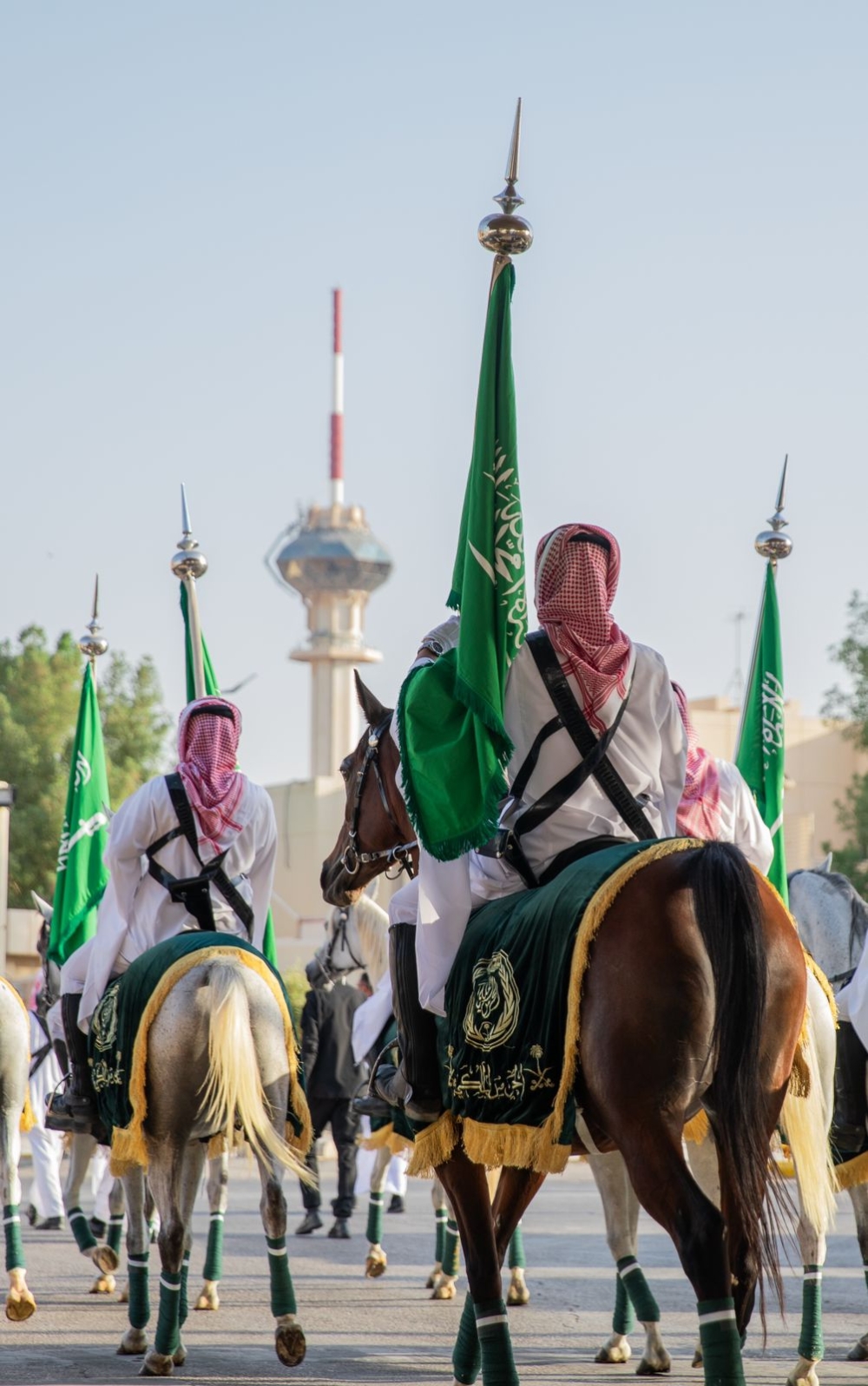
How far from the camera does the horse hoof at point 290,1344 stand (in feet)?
25.7

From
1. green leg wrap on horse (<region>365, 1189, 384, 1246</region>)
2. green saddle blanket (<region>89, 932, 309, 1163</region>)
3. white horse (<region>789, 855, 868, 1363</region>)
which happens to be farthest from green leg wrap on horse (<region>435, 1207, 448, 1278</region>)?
green saddle blanket (<region>89, 932, 309, 1163</region>)

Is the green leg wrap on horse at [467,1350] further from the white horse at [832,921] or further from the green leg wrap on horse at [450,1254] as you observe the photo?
the green leg wrap on horse at [450,1254]

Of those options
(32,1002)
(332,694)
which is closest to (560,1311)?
(32,1002)

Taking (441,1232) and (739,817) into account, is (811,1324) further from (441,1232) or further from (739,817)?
(441,1232)

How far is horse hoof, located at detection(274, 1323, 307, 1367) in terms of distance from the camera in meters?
7.85

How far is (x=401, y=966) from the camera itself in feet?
20.9

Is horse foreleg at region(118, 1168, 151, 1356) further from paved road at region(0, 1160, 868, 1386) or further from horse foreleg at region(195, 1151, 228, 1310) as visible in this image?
horse foreleg at region(195, 1151, 228, 1310)

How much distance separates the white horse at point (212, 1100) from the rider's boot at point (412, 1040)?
4.76ft

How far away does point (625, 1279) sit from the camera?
8.27m

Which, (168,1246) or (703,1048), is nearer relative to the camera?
(703,1048)

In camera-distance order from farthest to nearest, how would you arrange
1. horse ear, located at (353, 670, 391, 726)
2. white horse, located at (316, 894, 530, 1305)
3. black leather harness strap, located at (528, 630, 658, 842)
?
white horse, located at (316, 894, 530, 1305) < horse ear, located at (353, 670, 391, 726) < black leather harness strap, located at (528, 630, 658, 842)

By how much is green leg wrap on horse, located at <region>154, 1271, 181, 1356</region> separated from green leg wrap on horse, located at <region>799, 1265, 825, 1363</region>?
2603 millimetres

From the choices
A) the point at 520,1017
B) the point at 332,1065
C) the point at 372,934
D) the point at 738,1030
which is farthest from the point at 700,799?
the point at 332,1065

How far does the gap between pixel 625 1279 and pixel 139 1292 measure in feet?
7.41
